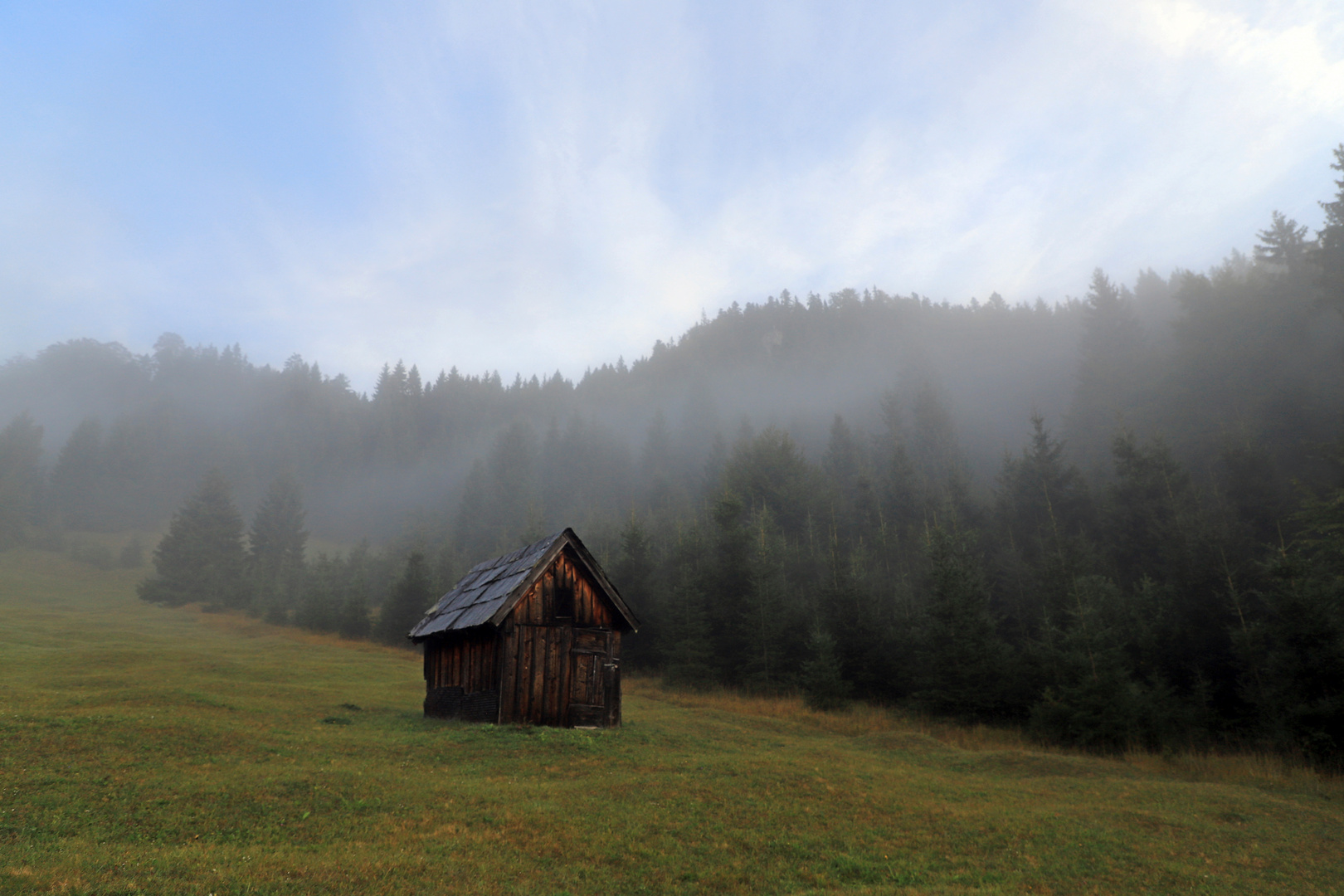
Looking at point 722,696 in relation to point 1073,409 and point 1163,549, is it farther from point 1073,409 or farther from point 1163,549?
point 1073,409

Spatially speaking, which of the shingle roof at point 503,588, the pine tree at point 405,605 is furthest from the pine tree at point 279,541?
the shingle roof at point 503,588

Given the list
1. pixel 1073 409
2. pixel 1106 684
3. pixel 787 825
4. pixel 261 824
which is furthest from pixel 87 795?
pixel 1073 409

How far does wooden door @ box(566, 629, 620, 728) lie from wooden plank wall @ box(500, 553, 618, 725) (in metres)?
0.19

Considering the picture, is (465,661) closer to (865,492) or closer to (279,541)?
(865,492)

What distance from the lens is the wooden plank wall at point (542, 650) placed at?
71.9ft

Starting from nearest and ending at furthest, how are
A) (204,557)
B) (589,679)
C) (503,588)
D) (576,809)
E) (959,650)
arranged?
(576,809), (589,679), (503,588), (959,650), (204,557)

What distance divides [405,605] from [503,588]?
1620 inches

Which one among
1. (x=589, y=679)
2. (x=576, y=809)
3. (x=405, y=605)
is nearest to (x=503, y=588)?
(x=589, y=679)

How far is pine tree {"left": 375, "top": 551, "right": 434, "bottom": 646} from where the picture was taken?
5872 cm

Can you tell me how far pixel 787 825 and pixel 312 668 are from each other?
3398cm

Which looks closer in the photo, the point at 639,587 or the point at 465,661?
the point at 465,661

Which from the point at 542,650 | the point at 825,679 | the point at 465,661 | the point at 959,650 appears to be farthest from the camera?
the point at 825,679

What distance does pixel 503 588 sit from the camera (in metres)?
23.5

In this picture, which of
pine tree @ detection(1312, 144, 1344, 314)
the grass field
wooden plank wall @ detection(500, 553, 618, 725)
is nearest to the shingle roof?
wooden plank wall @ detection(500, 553, 618, 725)
